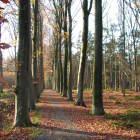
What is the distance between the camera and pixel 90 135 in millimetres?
10031

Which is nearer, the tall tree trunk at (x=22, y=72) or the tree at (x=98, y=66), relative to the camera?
the tall tree trunk at (x=22, y=72)

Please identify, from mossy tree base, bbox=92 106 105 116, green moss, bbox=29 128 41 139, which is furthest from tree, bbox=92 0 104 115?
green moss, bbox=29 128 41 139

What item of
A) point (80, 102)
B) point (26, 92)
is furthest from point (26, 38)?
point (80, 102)

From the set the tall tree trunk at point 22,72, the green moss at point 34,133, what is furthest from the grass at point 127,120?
the tall tree trunk at point 22,72

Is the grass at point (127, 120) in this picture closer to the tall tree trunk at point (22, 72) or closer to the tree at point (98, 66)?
the tree at point (98, 66)

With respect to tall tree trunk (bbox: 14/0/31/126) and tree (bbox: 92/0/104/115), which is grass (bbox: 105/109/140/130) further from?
tall tree trunk (bbox: 14/0/31/126)

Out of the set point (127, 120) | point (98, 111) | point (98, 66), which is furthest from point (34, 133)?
point (98, 66)

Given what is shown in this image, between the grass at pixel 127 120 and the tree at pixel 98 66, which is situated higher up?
the tree at pixel 98 66

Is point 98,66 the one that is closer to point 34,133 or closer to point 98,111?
point 98,111

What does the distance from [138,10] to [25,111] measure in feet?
53.4

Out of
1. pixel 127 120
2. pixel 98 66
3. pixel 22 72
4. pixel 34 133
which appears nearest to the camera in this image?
pixel 34 133

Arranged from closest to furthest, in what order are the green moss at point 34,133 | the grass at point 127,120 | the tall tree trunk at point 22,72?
the green moss at point 34,133, the tall tree trunk at point 22,72, the grass at point 127,120

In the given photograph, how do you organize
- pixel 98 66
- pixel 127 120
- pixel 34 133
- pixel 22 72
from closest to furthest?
pixel 34 133, pixel 22 72, pixel 127 120, pixel 98 66

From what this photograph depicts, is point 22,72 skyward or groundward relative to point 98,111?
skyward
